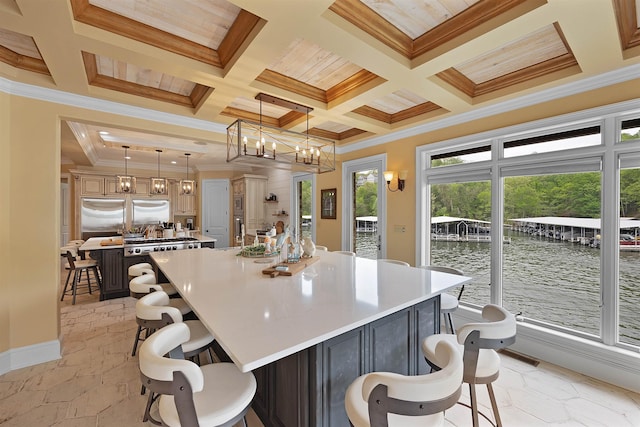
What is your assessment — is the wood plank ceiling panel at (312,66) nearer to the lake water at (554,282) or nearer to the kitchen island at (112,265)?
the lake water at (554,282)

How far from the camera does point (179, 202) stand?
735 cm

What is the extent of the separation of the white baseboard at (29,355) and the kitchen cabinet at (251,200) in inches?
171

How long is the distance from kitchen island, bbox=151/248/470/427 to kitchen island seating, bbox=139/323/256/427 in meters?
0.16

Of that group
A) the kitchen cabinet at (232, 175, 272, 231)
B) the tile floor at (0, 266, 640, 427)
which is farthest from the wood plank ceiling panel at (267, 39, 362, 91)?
the kitchen cabinet at (232, 175, 272, 231)

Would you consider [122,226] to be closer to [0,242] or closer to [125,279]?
[125,279]

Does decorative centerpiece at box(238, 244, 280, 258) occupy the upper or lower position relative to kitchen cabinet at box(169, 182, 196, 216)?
lower

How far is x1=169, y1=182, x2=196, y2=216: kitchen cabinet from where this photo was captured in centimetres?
730

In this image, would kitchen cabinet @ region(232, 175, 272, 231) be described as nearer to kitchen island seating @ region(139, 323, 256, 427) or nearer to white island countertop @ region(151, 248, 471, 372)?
white island countertop @ region(151, 248, 471, 372)

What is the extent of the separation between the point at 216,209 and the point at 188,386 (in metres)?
6.88

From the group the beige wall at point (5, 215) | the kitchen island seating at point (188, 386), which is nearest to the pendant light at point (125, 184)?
the beige wall at point (5, 215)

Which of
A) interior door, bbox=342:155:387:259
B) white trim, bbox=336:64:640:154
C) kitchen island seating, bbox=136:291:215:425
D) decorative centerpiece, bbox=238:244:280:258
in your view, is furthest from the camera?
interior door, bbox=342:155:387:259

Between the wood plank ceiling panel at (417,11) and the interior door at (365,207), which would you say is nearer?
the wood plank ceiling panel at (417,11)

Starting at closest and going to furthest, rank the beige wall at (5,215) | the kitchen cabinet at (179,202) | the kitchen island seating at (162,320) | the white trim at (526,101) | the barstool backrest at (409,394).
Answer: the barstool backrest at (409,394) → the kitchen island seating at (162,320) → the white trim at (526,101) → the beige wall at (5,215) → the kitchen cabinet at (179,202)

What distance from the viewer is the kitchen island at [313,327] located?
1.20m
